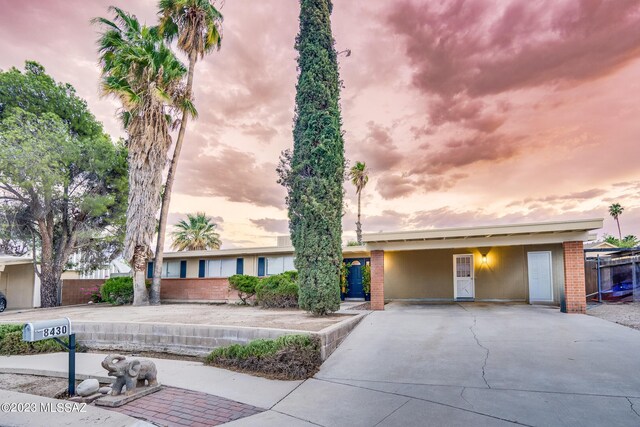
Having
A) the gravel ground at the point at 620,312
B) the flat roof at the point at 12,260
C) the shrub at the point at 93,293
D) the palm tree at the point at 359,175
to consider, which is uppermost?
the palm tree at the point at 359,175

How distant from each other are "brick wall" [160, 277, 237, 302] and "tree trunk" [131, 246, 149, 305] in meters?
1.42

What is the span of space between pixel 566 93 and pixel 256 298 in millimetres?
12623

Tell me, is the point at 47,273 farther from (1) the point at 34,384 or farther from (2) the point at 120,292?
(1) the point at 34,384

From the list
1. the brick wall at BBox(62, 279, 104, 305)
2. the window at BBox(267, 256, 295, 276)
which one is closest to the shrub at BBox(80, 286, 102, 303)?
the brick wall at BBox(62, 279, 104, 305)

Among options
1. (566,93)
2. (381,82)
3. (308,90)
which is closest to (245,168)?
(381,82)

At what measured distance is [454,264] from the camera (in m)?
15.9

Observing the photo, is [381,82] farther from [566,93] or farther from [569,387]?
[569,387]

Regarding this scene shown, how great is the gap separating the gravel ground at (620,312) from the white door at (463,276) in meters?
4.25

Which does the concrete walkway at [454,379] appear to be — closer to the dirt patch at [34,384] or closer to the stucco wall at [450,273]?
the dirt patch at [34,384]

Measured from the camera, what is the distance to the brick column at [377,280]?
12227 millimetres

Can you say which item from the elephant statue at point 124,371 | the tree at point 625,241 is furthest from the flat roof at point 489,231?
the tree at point 625,241

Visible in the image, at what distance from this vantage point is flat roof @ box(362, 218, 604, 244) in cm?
1002

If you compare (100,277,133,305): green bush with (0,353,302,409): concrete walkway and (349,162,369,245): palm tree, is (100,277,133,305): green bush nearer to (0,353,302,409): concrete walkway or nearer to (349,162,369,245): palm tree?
(0,353,302,409): concrete walkway

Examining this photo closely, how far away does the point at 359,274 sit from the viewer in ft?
58.5
